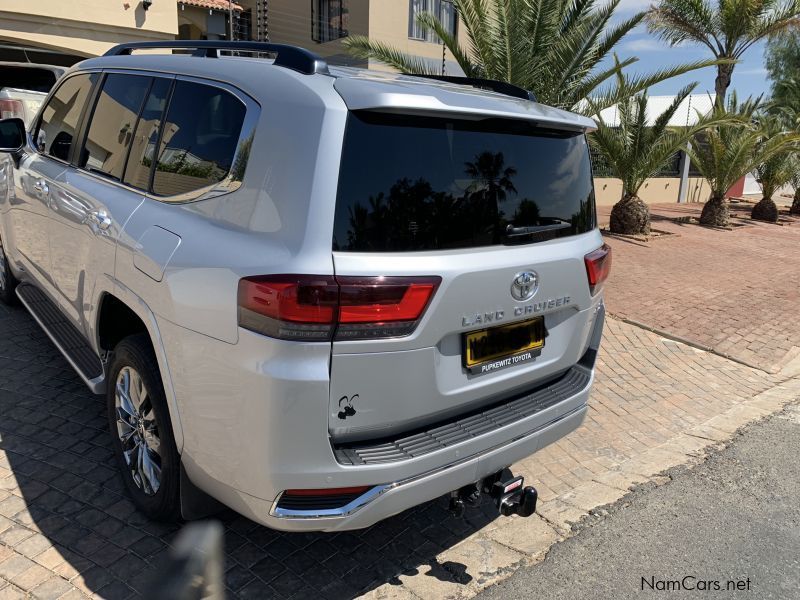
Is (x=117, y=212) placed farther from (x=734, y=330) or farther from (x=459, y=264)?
(x=734, y=330)

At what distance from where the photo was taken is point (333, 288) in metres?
2.07

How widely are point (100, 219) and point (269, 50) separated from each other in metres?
1.15

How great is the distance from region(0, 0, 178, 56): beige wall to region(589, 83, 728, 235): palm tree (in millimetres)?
10502

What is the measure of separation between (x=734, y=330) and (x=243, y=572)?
19.7 feet

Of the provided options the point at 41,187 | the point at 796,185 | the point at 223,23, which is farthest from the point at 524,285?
the point at 796,185

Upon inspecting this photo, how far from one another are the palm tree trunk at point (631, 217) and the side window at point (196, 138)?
11.6 m

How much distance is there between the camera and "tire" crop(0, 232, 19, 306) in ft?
17.4

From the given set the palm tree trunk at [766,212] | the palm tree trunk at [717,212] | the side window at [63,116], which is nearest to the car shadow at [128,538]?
the side window at [63,116]

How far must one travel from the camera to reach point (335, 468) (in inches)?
85.9

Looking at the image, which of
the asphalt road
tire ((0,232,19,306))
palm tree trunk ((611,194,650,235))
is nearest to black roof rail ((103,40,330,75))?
the asphalt road

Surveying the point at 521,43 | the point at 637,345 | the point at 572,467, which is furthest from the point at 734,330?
the point at 521,43

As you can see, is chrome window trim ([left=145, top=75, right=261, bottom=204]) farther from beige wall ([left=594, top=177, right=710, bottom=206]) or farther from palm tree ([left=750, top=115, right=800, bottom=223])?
palm tree ([left=750, top=115, right=800, bottom=223])

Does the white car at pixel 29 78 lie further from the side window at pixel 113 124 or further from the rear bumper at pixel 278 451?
the rear bumper at pixel 278 451

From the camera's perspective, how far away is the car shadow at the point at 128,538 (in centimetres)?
267
